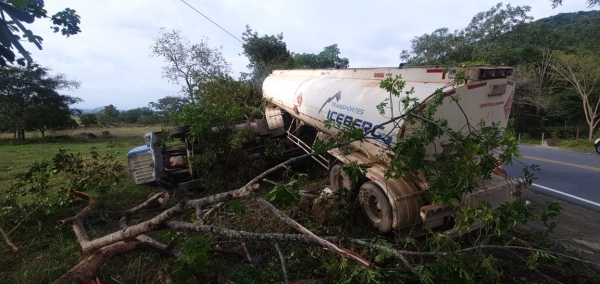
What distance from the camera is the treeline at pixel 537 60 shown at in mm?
17750

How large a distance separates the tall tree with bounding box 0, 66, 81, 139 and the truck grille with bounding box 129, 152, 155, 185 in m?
18.8

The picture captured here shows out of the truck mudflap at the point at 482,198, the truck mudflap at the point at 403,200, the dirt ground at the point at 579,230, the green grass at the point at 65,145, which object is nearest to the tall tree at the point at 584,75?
the dirt ground at the point at 579,230

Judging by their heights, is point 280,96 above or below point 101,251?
above

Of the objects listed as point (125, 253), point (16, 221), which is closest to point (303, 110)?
point (125, 253)

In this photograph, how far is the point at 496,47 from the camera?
21.4m

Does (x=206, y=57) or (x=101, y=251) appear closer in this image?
(x=101, y=251)

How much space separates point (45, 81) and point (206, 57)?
1214 cm

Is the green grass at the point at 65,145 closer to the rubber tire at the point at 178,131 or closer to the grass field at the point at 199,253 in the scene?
the rubber tire at the point at 178,131

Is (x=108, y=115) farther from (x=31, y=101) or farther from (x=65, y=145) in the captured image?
(x=65, y=145)

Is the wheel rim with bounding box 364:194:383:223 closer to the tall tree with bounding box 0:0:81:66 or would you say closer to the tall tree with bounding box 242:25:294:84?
the tall tree with bounding box 0:0:81:66

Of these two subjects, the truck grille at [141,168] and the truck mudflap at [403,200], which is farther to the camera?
the truck grille at [141,168]

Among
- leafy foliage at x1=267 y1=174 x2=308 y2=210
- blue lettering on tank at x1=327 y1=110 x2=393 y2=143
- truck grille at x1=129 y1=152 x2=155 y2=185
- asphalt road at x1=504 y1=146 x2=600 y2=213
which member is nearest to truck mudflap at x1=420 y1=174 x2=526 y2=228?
blue lettering on tank at x1=327 y1=110 x2=393 y2=143

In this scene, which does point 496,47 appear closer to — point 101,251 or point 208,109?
point 208,109

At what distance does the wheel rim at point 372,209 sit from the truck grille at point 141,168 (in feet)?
16.2
